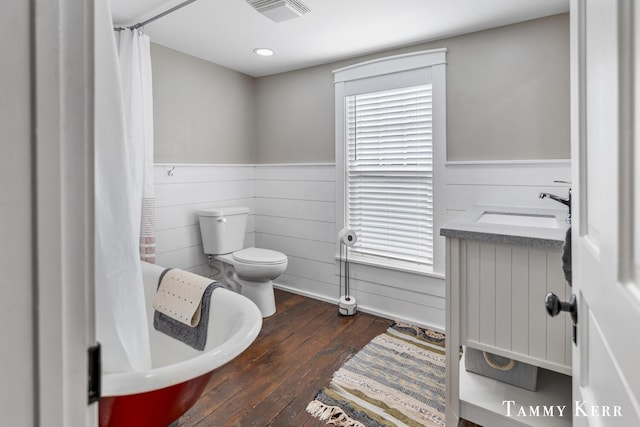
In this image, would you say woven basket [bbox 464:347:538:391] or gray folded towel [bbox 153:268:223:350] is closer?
woven basket [bbox 464:347:538:391]

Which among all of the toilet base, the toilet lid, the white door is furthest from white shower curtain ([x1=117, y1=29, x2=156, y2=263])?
the white door

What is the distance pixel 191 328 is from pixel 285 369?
683 mm

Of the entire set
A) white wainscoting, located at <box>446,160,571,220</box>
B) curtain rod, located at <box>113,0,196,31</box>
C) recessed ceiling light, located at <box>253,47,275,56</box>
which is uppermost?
recessed ceiling light, located at <box>253,47,275,56</box>

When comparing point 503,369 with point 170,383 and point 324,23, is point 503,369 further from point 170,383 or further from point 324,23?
point 324,23

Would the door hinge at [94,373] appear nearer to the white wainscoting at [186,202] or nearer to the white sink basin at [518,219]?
the white sink basin at [518,219]

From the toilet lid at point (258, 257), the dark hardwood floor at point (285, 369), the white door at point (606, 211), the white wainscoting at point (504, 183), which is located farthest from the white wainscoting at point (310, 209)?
the white door at point (606, 211)

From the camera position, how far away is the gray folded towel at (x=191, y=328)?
1823 mm

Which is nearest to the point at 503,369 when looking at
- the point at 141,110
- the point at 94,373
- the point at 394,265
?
the point at 394,265

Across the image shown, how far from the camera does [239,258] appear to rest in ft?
9.59

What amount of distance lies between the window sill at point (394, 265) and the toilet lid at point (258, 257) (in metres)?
0.60

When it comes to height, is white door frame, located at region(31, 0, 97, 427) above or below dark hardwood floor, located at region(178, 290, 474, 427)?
above

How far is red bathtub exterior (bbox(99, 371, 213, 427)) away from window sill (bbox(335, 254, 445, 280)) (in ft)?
6.29

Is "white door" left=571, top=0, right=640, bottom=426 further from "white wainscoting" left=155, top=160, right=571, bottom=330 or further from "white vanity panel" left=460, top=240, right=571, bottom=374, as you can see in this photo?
"white wainscoting" left=155, top=160, right=571, bottom=330

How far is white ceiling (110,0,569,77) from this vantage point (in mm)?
2162
